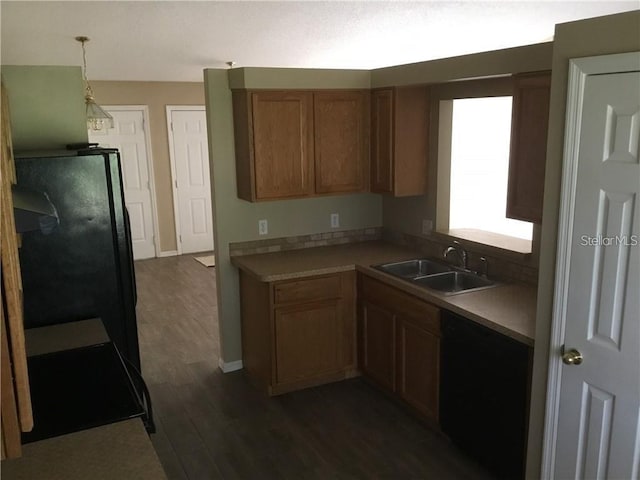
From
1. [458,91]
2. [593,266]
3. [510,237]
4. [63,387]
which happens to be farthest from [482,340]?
[63,387]

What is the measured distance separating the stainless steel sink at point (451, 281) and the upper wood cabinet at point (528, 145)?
0.69 m

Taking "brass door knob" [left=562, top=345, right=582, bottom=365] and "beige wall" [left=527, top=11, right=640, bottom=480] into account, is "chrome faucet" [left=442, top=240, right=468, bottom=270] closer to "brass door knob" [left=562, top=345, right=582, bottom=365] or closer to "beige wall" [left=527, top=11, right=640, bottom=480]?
"beige wall" [left=527, top=11, right=640, bottom=480]

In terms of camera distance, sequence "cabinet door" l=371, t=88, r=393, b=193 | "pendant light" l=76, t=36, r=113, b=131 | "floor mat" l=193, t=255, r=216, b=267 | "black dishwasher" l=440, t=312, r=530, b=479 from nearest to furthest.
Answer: "black dishwasher" l=440, t=312, r=530, b=479, "cabinet door" l=371, t=88, r=393, b=193, "pendant light" l=76, t=36, r=113, b=131, "floor mat" l=193, t=255, r=216, b=267

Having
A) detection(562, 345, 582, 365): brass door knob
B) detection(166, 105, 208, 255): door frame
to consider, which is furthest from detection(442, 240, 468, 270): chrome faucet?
detection(166, 105, 208, 255): door frame

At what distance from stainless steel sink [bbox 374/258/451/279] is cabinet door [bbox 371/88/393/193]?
20.5 inches

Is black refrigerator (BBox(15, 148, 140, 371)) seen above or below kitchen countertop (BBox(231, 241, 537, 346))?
above

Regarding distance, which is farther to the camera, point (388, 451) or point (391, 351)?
point (391, 351)

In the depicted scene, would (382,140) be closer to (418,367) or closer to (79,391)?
(418,367)

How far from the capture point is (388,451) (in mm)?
3141

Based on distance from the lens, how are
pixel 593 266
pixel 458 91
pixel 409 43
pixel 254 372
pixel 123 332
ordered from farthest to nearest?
pixel 409 43, pixel 254 372, pixel 458 91, pixel 123 332, pixel 593 266

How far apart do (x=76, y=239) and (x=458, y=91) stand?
2412mm

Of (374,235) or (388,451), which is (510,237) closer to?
(374,235)

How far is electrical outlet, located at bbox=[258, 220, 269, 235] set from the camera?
13.4 feet

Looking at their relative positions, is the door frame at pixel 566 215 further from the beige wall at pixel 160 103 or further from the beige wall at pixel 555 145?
the beige wall at pixel 160 103
